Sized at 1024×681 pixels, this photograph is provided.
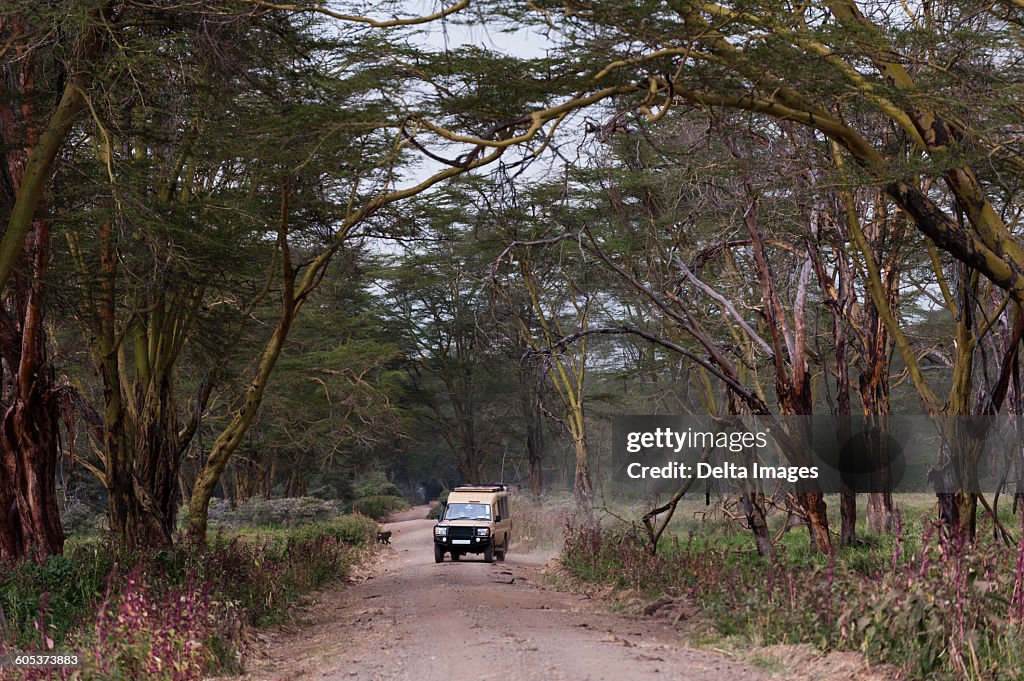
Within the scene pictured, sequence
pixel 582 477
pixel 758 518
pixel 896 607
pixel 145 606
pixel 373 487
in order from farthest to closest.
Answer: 1. pixel 373 487
2. pixel 582 477
3. pixel 758 518
4. pixel 145 606
5. pixel 896 607

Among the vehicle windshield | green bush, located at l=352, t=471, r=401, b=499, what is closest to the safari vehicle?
the vehicle windshield

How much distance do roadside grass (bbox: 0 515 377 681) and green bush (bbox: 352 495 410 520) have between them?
1187 inches

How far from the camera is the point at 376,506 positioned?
46.4m

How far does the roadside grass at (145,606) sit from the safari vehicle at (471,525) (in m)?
7.57

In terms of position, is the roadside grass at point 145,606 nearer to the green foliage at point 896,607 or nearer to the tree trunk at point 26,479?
the tree trunk at point 26,479

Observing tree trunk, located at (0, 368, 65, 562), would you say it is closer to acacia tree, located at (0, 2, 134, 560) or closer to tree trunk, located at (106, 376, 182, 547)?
acacia tree, located at (0, 2, 134, 560)

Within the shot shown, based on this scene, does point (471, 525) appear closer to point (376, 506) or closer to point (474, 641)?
point (474, 641)

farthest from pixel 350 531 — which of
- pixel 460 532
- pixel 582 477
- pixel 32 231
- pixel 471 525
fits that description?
pixel 32 231

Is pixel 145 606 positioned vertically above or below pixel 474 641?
above

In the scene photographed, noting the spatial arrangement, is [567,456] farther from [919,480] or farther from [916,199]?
[916,199]

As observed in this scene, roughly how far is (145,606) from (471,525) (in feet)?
47.6

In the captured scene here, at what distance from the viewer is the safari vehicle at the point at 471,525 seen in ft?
73.8

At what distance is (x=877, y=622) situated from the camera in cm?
718

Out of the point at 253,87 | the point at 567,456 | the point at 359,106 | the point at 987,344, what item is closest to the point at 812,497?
the point at 987,344
